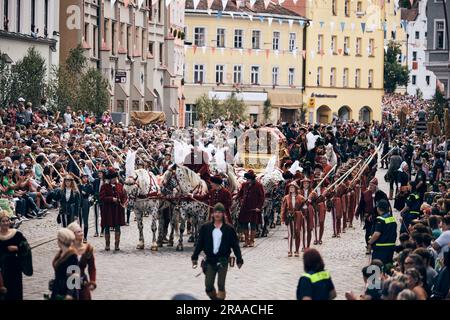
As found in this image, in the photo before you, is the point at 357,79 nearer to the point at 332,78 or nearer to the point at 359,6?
the point at 332,78

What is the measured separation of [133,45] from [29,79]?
29.0 m

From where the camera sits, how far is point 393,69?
139 m

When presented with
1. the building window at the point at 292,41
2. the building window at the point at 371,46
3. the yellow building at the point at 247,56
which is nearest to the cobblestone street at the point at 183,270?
the yellow building at the point at 247,56

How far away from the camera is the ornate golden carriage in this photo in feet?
135

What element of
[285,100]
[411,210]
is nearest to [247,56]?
[285,100]

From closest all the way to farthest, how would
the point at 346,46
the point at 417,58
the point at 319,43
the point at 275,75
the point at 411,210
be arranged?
the point at 411,210 → the point at 275,75 → the point at 319,43 → the point at 346,46 → the point at 417,58

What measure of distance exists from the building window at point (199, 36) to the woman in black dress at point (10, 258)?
8439cm

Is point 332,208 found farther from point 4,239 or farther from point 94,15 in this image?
point 94,15

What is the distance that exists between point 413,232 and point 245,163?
20.9m

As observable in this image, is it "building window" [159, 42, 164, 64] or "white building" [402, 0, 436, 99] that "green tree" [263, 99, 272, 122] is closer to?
"building window" [159, 42, 164, 64]

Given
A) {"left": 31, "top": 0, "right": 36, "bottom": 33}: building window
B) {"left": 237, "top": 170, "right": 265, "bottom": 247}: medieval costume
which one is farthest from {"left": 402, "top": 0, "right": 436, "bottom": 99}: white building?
{"left": 237, "top": 170, "right": 265, "bottom": 247}: medieval costume

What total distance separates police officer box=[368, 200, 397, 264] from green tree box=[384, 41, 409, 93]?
117 meters
